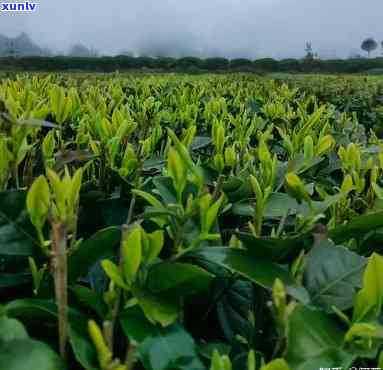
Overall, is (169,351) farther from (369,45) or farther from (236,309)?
(369,45)

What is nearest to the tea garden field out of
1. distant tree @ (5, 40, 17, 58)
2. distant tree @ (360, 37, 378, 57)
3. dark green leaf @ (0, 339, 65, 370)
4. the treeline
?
dark green leaf @ (0, 339, 65, 370)

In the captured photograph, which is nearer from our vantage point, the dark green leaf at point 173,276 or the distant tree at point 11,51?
the dark green leaf at point 173,276

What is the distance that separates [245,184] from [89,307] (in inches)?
18.6

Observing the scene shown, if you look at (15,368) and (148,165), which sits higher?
(148,165)

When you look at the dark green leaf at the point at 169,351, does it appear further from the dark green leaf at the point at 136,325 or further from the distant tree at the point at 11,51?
the distant tree at the point at 11,51

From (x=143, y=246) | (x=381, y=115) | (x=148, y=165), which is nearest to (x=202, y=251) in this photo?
(x=143, y=246)

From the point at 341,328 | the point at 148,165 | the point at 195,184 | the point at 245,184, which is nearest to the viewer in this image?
the point at 341,328

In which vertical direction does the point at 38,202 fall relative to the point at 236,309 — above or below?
above

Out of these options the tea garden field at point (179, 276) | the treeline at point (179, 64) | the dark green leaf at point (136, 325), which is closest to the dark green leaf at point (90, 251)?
the tea garden field at point (179, 276)

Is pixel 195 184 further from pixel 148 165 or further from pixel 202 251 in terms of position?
pixel 148 165

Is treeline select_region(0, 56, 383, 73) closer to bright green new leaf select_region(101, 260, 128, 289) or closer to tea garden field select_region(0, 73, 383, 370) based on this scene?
tea garden field select_region(0, 73, 383, 370)

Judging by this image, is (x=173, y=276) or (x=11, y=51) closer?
(x=173, y=276)

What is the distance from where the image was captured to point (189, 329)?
0.96 metres

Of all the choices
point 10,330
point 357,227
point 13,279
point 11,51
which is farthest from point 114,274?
point 11,51
